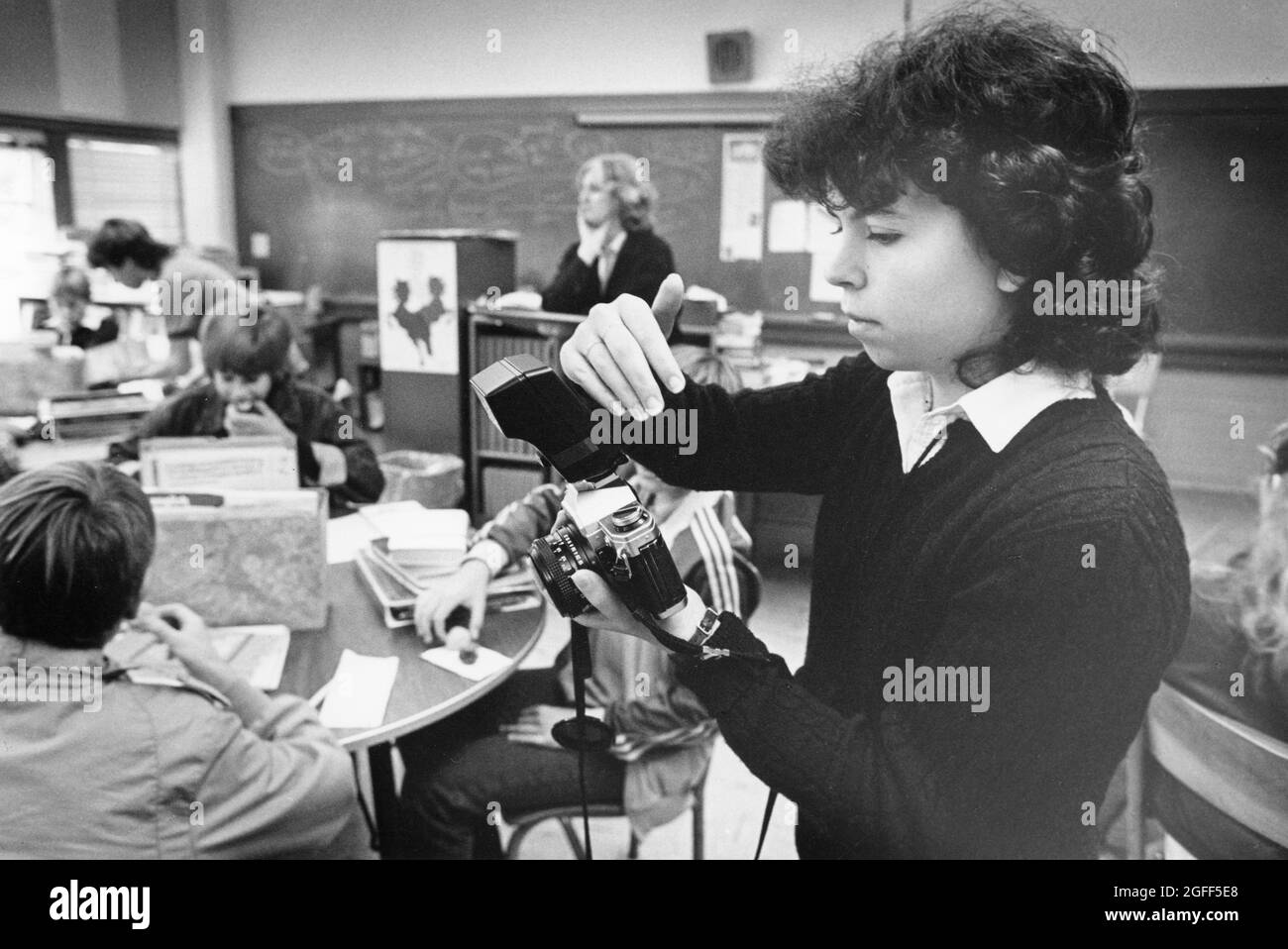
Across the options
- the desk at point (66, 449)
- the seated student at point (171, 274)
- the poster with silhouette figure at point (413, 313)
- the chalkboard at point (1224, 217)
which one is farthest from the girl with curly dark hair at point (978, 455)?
the seated student at point (171, 274)

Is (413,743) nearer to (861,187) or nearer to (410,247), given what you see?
(861,187)

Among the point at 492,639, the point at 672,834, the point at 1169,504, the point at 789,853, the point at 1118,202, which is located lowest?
the point at 672,834

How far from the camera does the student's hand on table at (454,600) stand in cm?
137

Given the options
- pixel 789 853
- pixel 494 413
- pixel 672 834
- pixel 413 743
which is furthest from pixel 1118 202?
pixel 672 834

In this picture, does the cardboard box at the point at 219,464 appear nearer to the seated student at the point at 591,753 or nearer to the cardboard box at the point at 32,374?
the seated student at the point at 591,753

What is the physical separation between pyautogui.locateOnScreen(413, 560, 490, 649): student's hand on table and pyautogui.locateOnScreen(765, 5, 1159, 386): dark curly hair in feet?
2.81

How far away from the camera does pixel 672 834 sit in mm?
1758

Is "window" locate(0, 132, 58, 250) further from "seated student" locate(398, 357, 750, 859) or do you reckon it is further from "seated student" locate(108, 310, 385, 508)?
"seated student" locate(398, 357, 750, 859)

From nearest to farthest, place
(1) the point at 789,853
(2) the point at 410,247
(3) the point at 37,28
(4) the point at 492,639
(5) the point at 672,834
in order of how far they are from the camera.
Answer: (1) the point at 789,853
(3) the point at 37,28
(4) the point at 492,639
(5) the point at 672,834
(2) the point at 410,247

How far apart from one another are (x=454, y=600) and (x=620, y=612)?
0.72 meters

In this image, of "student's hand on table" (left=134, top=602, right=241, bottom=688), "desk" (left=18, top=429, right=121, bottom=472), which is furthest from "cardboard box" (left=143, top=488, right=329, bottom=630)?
"desk" (left=18, top=429, right=121, bottom=472)

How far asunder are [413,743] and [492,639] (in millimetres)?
252

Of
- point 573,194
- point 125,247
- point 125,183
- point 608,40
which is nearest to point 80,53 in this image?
point 125,183

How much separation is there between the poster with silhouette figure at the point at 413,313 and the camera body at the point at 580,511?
54.0 inches
